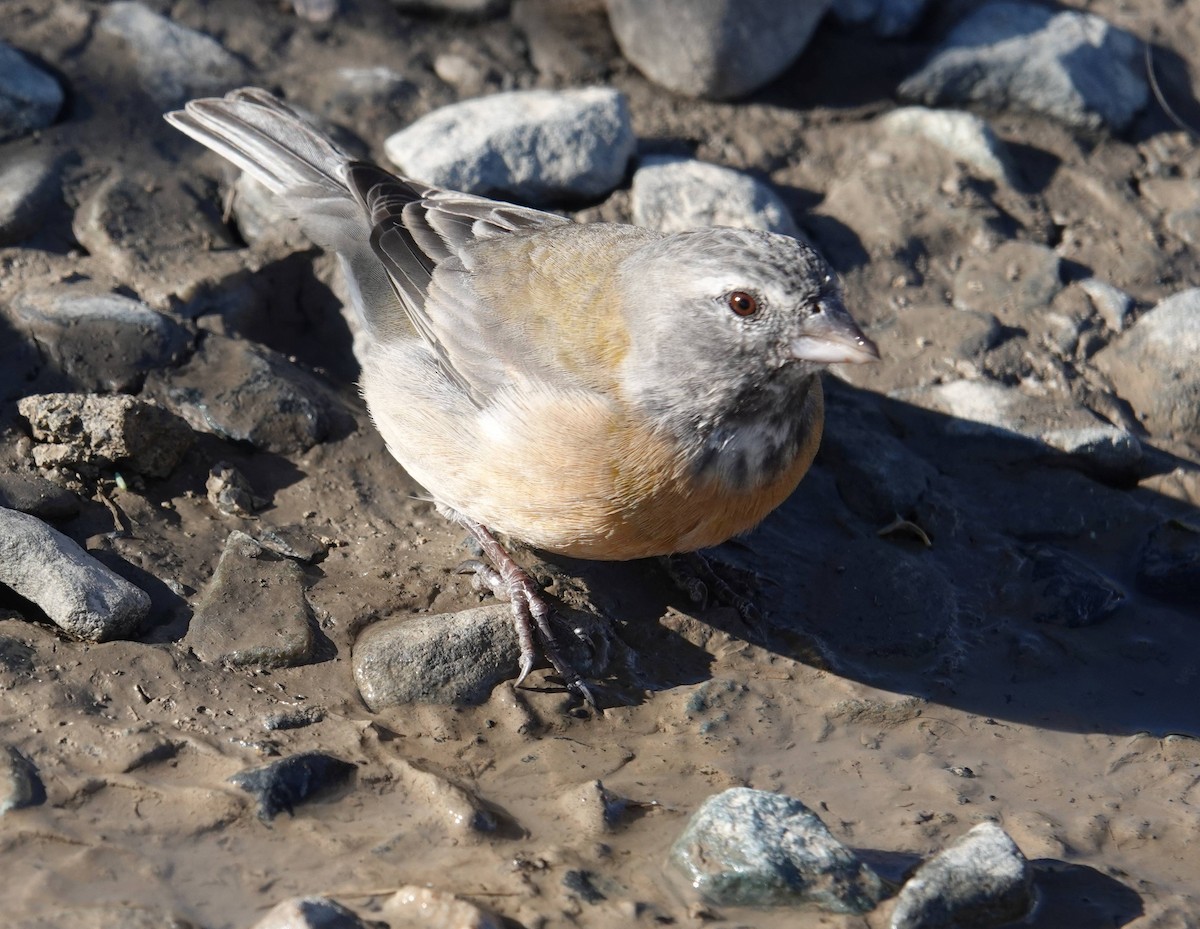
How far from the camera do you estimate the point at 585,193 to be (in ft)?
22.8

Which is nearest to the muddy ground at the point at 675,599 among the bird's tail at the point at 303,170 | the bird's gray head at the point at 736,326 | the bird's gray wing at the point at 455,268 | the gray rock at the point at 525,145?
the gray rock at the point at 525,145

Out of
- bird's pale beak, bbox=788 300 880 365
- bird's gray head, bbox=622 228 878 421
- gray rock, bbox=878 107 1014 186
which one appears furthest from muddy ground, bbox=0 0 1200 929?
bird's pale beak, bbox=788 300 880 365

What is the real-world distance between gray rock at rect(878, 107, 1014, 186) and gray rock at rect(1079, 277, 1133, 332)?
2.75ft

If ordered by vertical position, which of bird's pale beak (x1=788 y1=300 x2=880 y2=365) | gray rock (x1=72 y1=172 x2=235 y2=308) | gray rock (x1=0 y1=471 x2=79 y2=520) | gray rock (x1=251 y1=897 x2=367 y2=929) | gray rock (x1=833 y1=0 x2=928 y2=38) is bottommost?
gray rock (x1=251 y1=897 x2=367 y2=929)

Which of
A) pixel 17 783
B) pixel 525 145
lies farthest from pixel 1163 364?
pixel 17 783

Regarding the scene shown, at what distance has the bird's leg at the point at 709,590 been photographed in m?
5.43

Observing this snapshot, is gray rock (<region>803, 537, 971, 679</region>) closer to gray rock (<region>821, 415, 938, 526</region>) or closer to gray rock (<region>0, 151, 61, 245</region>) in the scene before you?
gray rock (<region>821, 415, 938, 526</region>)

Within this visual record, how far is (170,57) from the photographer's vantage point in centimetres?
711

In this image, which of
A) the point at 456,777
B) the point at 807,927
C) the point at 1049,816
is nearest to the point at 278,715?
the point at 456,777

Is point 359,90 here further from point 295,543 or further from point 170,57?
point 295,543

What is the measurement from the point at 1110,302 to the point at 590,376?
137 inches

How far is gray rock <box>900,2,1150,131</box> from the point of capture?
7785 millimetres

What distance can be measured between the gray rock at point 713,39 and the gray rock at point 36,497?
13.5ft

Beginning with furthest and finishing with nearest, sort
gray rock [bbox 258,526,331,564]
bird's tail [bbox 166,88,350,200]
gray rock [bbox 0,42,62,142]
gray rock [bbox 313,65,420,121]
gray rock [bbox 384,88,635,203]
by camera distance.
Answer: gray rock [bbox 313,65,420,121] → gray rock [bbox 384,88,635,203] → gray rock [bbox 0,42,62,142] → bird's tail [bbox 166,88,350,200] → gray rock [bbox 258,526,331,564]
